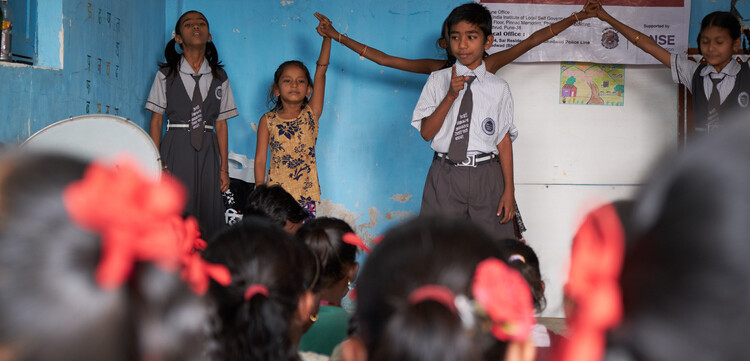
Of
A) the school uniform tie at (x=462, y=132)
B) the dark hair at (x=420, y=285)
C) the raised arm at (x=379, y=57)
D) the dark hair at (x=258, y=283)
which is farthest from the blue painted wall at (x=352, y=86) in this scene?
the dark hair at (x=420, y=285)

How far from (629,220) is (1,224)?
0.61 m

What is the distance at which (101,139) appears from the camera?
7.40 ft

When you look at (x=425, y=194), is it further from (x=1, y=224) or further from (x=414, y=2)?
(x=1, y=224)

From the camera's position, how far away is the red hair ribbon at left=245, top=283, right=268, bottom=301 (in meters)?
1.24

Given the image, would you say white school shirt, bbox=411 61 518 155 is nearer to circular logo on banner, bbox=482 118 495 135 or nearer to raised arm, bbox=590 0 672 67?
circular logo on banner, bbox=482 118 495 135

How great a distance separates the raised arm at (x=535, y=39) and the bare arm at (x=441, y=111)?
66cm

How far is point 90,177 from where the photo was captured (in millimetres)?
732

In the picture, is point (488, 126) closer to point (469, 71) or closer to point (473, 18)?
point (469, 71)

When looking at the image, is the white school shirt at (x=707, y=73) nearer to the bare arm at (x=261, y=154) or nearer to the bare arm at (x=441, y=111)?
the bare arm at (x=441, y=111)

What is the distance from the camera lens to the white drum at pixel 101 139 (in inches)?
83.4

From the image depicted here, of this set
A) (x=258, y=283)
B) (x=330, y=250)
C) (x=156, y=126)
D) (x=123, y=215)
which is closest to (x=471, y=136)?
(x=330, y=250)

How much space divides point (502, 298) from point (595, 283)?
0.33 metres

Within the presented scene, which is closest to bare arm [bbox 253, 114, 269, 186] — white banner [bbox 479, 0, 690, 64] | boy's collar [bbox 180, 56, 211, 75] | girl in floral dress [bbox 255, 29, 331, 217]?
girl in floral dress [bbox 255, 29, 331, 217]

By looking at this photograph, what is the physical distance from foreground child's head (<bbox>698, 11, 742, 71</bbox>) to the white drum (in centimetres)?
256
